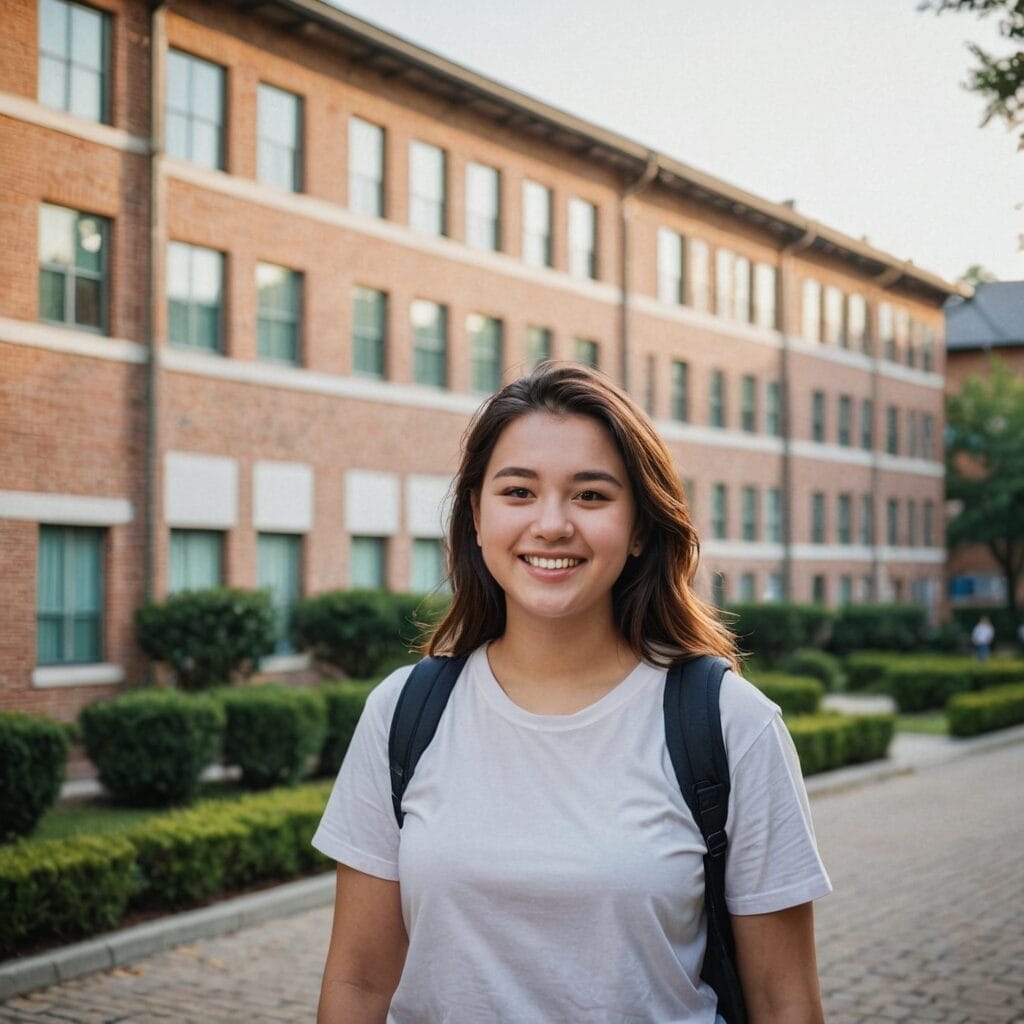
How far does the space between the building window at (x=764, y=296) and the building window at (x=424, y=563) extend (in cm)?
1482

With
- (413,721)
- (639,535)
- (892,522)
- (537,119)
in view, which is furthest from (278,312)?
(892,522)

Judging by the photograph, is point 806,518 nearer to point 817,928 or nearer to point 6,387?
point 6,387

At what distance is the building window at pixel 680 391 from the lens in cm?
3378

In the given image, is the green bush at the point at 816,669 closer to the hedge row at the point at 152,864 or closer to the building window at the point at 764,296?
the building window at the point at 764,296

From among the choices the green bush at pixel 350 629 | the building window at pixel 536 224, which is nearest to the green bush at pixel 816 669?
the building window at pixel 536 224

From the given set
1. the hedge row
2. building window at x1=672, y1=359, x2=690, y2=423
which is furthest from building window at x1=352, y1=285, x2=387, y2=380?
the hedge row

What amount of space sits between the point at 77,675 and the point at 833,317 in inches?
1113

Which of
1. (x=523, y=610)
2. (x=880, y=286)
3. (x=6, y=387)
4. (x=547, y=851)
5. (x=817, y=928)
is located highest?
(x=880, y=286)

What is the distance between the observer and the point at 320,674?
2258 centimetres

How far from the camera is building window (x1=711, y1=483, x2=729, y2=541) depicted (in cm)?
3562

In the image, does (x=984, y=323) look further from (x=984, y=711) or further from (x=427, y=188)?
(x=984, y=711)

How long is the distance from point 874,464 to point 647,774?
43.5 meters

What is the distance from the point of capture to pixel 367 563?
80.0 feet

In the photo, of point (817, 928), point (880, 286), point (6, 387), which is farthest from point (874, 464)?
point (817, 928)
